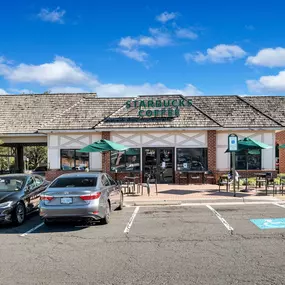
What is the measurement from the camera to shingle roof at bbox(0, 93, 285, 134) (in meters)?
20.7

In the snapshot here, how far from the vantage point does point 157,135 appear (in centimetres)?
2066

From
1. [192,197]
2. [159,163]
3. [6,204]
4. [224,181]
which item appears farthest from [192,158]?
[6,204]

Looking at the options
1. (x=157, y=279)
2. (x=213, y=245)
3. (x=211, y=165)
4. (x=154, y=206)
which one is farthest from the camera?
(x=211, y=165)

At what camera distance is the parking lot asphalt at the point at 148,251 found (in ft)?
18.3

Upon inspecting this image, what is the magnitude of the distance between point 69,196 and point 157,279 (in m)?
4.37

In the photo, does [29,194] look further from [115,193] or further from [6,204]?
[115,193]

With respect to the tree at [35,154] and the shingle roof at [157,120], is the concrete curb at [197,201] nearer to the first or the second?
the shingle roof at [157,120]

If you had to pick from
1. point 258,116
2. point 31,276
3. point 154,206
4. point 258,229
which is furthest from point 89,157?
point 31,276

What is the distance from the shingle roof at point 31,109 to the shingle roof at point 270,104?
1168cm

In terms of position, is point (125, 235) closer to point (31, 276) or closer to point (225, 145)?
point (31, 276)

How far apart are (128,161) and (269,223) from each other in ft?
39.2

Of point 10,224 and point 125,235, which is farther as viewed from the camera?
point 10,224

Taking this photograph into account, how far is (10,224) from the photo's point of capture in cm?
1011

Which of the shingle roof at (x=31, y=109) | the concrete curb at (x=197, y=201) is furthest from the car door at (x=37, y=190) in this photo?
the shingle roof at (x=31, y=109)
